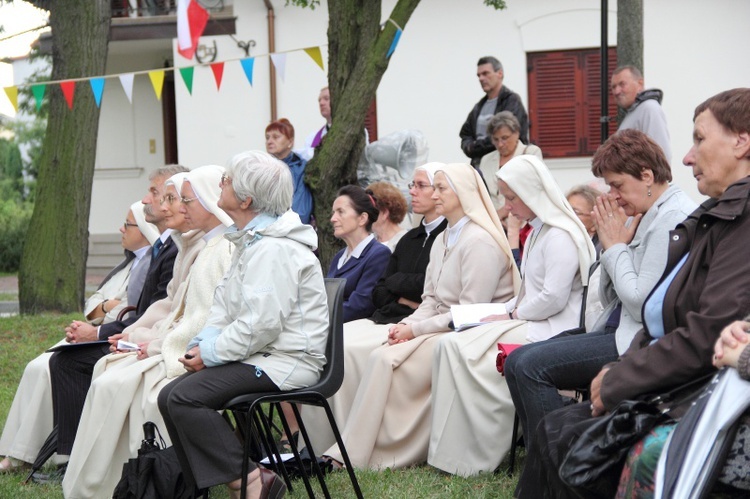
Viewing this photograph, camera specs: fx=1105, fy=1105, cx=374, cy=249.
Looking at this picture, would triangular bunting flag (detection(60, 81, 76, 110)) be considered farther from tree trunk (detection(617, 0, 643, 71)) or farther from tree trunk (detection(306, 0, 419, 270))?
tree trunk (detection(617, 0, 643, 71))

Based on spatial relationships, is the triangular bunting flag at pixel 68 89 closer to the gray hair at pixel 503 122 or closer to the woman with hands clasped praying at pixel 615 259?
the gray hair at pixel 503 122

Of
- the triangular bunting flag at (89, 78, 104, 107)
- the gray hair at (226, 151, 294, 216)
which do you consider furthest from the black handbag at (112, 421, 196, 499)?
the triangular bunting flag at (89, 78, 104, 107)

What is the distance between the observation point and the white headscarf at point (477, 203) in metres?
6.07

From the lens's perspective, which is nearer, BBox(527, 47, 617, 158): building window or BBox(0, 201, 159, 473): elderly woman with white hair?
BBox(0, 201, 159, 473): elderly woman with white hair

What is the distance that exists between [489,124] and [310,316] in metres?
4.24

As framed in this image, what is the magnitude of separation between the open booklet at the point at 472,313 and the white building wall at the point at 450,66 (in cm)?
1099

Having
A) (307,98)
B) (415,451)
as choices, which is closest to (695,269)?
(415,451)

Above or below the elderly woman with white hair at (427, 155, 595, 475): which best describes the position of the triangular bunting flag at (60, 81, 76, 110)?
above

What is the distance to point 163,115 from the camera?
19172 millimetres

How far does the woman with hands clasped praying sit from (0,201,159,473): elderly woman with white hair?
9.56 feet

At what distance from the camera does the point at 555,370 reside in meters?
4.71

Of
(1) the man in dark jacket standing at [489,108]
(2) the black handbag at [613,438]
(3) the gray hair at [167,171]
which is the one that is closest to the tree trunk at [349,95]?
(1) the man in dark jacket standing at [489,108]

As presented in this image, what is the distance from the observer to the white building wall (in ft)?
53.3

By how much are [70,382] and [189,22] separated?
20.7 feet
